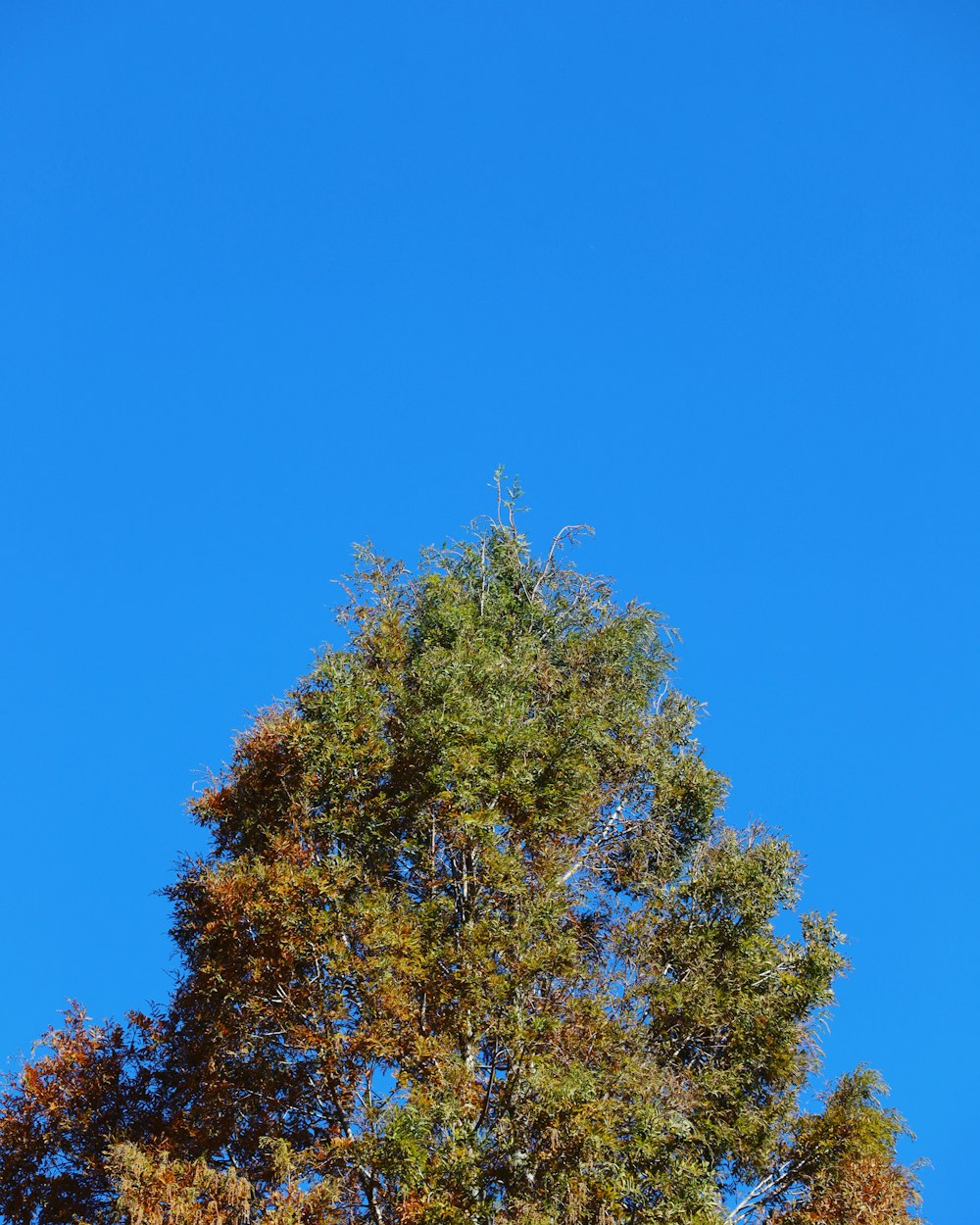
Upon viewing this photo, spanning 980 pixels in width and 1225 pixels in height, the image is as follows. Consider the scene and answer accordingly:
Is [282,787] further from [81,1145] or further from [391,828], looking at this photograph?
[81,1145]

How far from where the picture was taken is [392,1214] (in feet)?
53.1

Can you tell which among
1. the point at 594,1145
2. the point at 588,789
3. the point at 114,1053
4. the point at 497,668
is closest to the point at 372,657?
the point at 497,668

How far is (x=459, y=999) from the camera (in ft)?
57.6

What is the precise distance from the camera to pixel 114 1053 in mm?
20188

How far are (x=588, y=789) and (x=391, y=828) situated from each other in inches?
129

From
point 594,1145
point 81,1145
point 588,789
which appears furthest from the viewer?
point 588,789

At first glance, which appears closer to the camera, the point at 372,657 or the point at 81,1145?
the point at 81,1145

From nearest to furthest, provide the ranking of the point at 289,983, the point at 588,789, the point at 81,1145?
the point at 289,983 < the point at 81,1145 < the point at 588,789

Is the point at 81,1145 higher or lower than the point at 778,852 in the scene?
lower

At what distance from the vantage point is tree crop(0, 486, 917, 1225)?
1636 centimetres

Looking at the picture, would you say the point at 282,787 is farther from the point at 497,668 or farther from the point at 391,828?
the point at 497,668

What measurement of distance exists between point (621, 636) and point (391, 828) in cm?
670

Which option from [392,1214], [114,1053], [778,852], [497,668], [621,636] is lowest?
[392,1214]

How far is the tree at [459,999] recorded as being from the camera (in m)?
16.4
